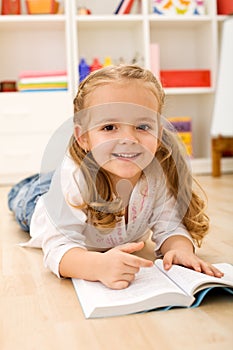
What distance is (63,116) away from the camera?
2.93m

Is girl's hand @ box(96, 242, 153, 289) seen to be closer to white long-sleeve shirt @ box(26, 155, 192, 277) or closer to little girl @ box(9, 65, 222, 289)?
little girl @ box(9, 65, 222, 289)

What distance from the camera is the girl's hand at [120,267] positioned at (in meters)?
0.90

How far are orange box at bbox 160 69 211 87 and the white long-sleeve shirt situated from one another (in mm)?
1939

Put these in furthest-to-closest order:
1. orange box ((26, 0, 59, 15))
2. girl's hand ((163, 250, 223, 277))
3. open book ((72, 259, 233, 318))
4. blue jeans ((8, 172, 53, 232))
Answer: orange box ((26, 0, 59, 15)) → blue jeans ((8, 172, 53, 232)) → girl's hand ((163, 250, 223, 277)) → open book ((72, 259, 233, 318))

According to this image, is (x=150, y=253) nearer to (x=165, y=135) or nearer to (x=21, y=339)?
(x=165, y=135)

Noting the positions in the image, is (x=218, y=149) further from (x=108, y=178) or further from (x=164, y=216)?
(x=108, y=178)

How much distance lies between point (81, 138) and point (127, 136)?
145 mm

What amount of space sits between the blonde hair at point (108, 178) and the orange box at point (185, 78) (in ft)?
6.32

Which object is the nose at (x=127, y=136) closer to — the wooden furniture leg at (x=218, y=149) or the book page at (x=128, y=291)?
the book page at (x=128, y=291)

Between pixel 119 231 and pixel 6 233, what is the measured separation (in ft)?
1.86

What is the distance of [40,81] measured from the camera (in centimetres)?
292

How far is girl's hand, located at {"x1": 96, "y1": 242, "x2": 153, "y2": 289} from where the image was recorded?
896mm

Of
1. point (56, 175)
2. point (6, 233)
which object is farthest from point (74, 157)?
point (6, 233)

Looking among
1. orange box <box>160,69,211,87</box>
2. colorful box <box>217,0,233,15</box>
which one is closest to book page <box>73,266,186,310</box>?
orange box <box>160,69,211,87</box>
